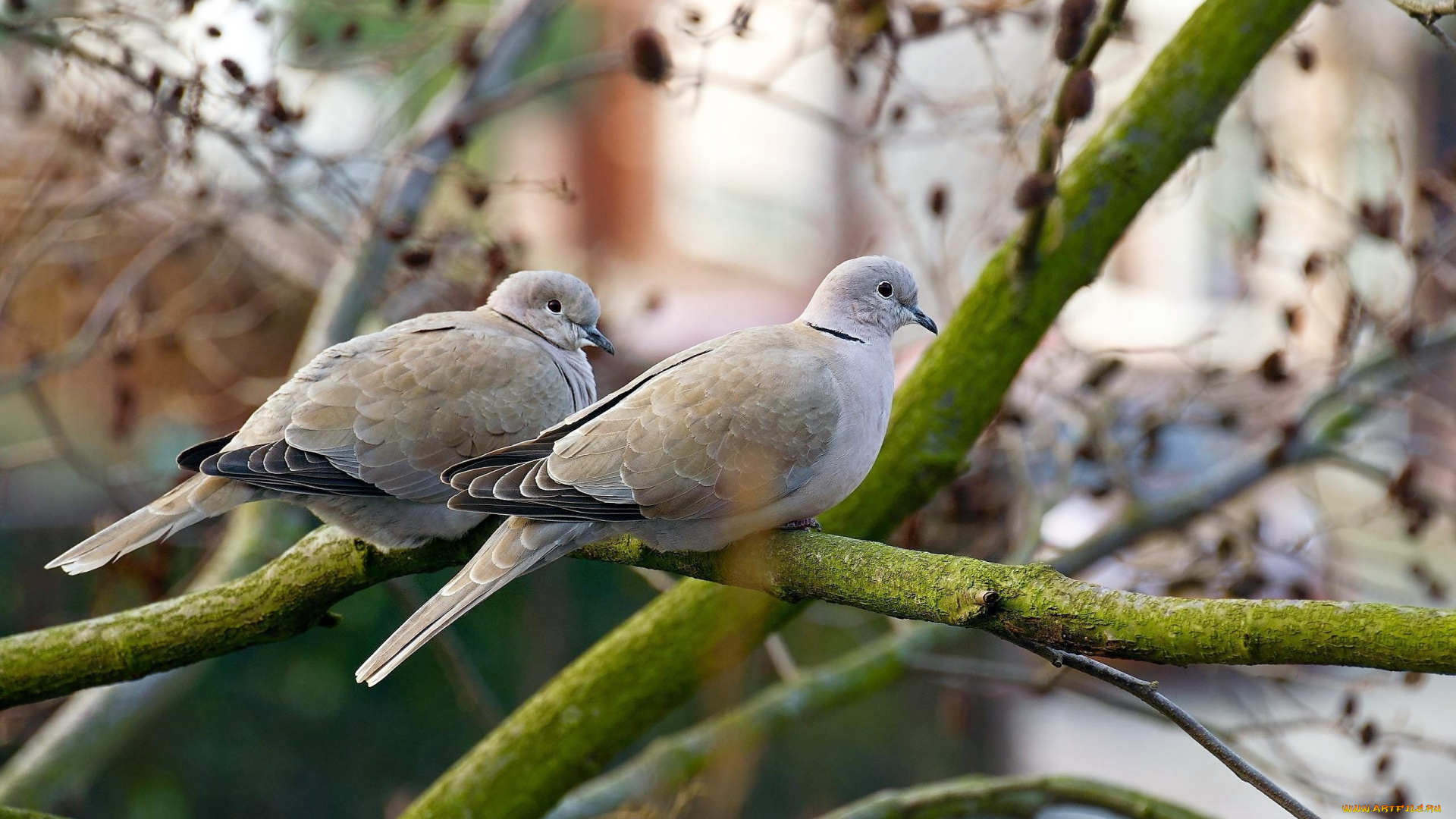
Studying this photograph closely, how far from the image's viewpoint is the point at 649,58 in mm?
3426

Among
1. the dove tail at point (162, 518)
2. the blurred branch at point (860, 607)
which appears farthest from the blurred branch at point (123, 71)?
the blurred branch at point (860, 607)

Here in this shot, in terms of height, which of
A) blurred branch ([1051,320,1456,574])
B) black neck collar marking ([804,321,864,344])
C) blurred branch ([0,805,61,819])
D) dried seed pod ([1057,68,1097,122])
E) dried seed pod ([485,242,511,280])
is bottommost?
blurred branch ([0,805,61,819])

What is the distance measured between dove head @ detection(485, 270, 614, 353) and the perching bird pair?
0.13 m

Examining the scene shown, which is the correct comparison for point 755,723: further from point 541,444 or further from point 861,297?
point 541,444

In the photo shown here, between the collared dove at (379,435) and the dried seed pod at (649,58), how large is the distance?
88cm

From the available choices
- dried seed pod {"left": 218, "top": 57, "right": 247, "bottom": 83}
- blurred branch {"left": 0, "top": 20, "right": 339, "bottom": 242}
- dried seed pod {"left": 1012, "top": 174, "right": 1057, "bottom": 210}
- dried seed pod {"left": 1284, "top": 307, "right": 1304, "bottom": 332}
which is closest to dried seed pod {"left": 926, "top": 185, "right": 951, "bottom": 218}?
dried seed pod {"left": 1012, "top": 174, "right": 1057, "bottom": 210}

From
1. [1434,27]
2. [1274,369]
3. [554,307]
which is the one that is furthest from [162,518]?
[1274,369]

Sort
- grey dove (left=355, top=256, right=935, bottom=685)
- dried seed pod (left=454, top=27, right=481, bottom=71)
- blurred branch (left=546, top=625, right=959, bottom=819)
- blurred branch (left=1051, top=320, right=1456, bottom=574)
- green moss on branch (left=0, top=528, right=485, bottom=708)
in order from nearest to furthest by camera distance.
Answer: grey dove (left=355, top=256, right=935, bottom=685), green moss on branch (left=0, top=528, right=485, bottom=708), blurred branch (left=546, top=625, right=959, bottom=819), blurred branch (left=1051, top=320, right=1456, bottom=574), dried seed pod (left=454, top=27, right=481, bottom=71)

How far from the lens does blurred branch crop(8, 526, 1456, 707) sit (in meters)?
1.78

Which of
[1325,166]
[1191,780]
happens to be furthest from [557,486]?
[1325,166]

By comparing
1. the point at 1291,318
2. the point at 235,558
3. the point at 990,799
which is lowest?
the point at 235,558

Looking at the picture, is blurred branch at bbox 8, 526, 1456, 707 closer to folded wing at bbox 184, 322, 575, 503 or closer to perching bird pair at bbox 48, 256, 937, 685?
perching bird pair at bbox 48, 256, 937, 685

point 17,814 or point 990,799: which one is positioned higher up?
point 17,814

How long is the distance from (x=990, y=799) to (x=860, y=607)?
1.80 meters
